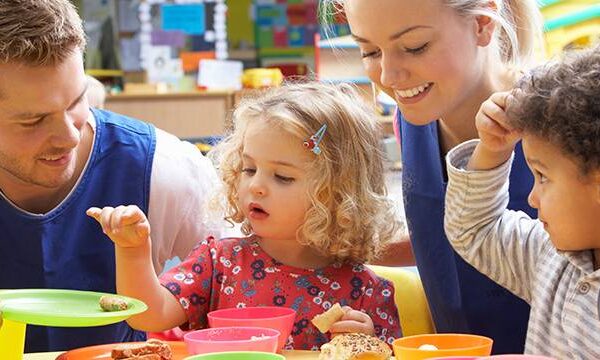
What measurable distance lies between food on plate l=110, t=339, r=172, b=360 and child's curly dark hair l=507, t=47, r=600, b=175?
1.76 feet

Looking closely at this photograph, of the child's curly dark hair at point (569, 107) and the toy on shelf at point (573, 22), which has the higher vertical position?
the toy on shelf at point (573, 22)

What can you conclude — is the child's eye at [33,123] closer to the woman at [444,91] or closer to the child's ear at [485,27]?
the woman at [444,91]

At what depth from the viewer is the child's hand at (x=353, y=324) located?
1.46 metres

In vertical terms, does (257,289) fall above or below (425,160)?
below

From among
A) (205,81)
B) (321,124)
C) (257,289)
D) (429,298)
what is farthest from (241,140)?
(205,81)

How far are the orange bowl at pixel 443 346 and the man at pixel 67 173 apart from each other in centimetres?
67

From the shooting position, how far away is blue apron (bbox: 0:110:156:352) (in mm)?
1739

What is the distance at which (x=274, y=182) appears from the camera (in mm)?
1637

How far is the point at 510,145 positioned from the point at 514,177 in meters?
0.28

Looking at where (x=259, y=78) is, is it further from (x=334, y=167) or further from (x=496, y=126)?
(x=496, y=126)

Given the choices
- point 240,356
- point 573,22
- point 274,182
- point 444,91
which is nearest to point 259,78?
point 573,22

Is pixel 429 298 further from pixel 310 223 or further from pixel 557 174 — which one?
pixel 557 174

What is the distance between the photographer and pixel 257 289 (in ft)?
5.37

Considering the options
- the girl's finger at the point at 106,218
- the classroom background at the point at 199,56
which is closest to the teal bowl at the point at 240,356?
the girl's finger at the point at 106,218
